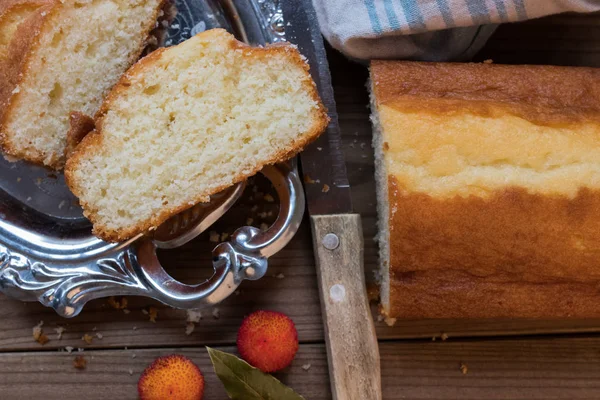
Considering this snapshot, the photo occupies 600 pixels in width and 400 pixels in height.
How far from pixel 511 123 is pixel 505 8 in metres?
0.36

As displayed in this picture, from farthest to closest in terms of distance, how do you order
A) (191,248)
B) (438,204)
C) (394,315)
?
1. (191,248)
2. (394,315)
3. (438,204)

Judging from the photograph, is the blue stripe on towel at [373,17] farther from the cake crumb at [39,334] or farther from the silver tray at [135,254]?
the cake crumb at [39,334]

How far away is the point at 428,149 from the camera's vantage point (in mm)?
1634

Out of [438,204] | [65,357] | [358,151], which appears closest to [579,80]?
[438,204]

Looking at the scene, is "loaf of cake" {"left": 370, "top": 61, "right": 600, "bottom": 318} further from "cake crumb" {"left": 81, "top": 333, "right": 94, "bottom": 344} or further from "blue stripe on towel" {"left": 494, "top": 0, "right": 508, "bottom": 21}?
Answer: "cake crumb" {"left": 81, "top": 333, "right": 94, "bottom": 344}

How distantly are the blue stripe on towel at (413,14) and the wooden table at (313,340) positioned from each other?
11.5 inches

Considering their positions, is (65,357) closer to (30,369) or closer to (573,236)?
(30,369)

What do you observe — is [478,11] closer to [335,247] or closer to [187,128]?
[335,247]

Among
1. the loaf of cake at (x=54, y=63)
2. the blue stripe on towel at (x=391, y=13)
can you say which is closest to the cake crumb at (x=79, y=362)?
the loaf of cake at (x=54, y=63)

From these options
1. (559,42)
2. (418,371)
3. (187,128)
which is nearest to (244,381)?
(418,371)

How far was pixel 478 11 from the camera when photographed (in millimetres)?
1708

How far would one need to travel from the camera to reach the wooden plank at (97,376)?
1.81 metres

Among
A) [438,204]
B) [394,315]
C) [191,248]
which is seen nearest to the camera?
[438,204]

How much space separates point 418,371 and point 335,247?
1.76ft
